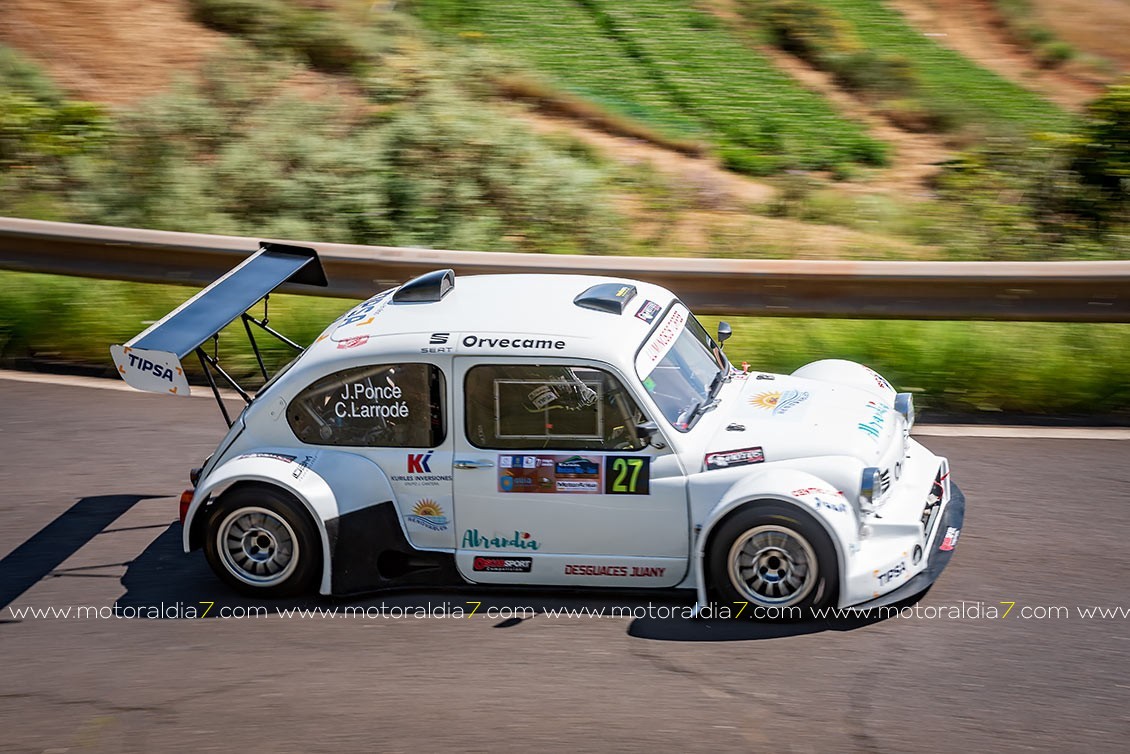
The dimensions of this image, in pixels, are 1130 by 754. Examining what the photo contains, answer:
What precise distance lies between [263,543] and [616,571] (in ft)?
5.83

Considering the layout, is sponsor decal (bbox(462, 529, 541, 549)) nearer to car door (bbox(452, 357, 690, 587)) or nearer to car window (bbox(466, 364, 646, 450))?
car door (bbox(452, 357, 690, 587))

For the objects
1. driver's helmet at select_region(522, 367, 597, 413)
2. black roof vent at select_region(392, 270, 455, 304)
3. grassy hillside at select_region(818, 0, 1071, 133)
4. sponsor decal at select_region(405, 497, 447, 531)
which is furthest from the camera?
grassy hillside at select_region(818, 0, 1071, 133)

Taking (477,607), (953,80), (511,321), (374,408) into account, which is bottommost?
(477,607)

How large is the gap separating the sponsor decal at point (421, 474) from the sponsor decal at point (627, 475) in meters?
0.78

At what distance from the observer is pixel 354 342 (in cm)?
611

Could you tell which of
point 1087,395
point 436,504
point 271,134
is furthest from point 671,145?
point 436,504

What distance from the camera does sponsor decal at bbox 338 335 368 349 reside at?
6082 mm

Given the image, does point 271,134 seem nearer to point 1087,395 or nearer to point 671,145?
point 671,145

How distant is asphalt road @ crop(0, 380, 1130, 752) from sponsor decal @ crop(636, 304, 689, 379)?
1151mm

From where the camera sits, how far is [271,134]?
42.0 ft

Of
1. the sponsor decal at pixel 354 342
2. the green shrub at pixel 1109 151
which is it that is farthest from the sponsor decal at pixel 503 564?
the green shrub at pixel 1109 151

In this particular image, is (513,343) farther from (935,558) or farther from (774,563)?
(935,558)

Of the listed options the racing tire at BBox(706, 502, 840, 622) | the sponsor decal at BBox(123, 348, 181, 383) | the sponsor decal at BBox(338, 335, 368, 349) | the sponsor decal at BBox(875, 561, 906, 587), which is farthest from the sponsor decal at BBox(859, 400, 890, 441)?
the sponsor decal at BBox(123, 348, 181, 383)

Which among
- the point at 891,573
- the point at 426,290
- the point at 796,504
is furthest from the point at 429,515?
the point at 891,573
